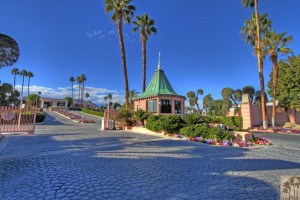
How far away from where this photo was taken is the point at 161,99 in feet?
74.6

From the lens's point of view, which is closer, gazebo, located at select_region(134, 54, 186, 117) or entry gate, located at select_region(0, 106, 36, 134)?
entry gate, located at select_region(0, 106, 36, 134)

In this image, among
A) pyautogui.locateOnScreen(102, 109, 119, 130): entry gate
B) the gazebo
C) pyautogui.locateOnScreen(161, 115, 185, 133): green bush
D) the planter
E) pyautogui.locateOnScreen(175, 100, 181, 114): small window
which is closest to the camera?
the planter

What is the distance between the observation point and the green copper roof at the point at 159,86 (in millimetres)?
23303

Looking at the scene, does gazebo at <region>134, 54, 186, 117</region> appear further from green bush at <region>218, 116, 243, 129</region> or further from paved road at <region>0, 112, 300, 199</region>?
paved road at <region>0, 112, 300, 199</region>

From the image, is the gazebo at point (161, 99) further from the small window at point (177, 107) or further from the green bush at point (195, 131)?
the green bush at point (195, 131)

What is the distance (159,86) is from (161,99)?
1.93 meters

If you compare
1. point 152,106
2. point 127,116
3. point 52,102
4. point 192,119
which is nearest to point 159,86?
point 152,106

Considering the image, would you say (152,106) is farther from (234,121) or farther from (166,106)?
(234,121)

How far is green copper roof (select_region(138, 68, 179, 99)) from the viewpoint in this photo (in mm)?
23303

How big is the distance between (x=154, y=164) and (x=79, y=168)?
2.24 meters

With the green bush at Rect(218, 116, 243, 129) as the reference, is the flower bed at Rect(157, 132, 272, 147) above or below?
below

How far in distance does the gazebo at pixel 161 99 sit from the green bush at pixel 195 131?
27.5ft

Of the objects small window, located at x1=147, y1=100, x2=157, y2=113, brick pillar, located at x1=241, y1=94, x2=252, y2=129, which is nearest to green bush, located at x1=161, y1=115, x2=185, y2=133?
small window, located at x1=147, y1=100, x2=157, y2=113

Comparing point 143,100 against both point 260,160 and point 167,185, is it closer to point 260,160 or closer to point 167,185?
point 260,160
